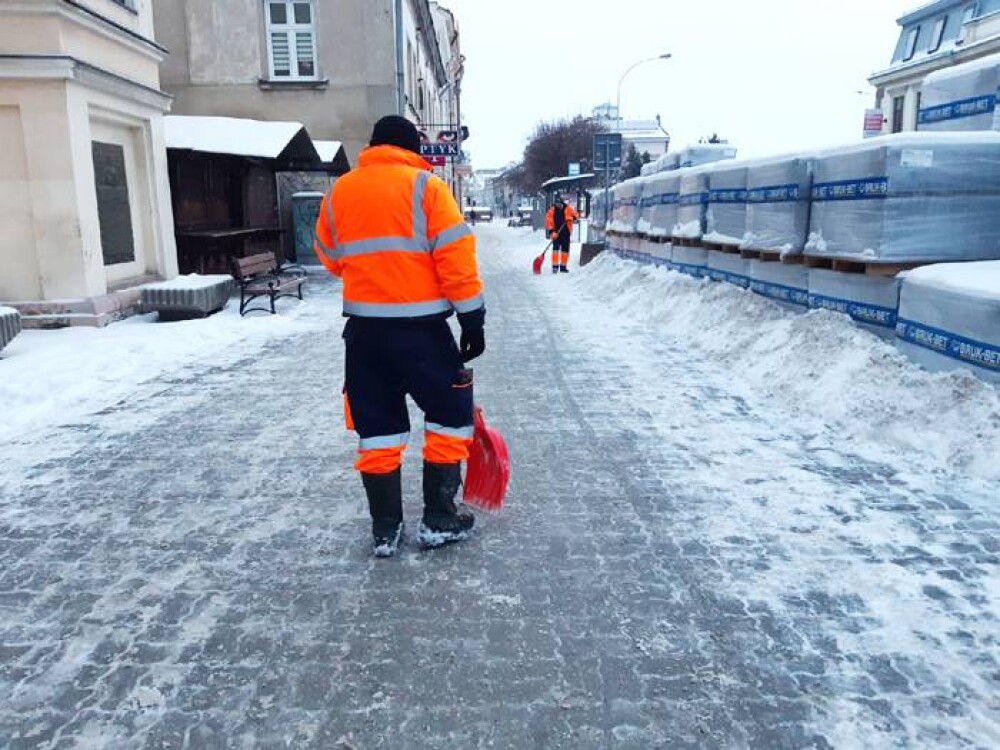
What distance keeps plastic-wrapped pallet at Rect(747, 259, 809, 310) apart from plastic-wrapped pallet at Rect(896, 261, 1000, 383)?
1736 mm

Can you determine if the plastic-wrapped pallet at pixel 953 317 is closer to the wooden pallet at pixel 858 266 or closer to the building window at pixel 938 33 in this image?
the wooden pallet at pixel 858 266

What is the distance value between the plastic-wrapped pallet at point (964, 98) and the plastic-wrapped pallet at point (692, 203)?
303 centimetres

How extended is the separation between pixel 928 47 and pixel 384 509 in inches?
1868

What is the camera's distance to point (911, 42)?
43.6m

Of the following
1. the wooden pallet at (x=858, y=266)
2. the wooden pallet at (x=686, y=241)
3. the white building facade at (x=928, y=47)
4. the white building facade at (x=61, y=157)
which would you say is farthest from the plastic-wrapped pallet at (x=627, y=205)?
the white building facade at (x=928, y=47)

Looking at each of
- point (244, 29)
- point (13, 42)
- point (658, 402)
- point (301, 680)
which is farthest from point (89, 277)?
point (244, 29)

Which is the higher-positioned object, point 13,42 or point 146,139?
point 13,42

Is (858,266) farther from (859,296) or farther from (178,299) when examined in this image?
(178,299)

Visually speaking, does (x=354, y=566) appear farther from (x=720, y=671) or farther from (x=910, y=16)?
(x=910, y=16)

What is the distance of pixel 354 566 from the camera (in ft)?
12.0

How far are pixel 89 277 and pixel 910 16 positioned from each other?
46877 millimetres

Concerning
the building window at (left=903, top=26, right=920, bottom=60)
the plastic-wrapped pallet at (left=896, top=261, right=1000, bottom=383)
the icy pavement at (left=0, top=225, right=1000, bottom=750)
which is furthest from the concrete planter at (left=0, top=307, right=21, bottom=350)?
the building window at (left=903, top=26, right=920, bottom=60)

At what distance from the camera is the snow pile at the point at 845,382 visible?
4762mm

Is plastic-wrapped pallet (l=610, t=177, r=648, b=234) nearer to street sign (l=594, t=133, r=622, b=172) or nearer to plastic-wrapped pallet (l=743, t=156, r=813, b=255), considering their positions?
street sign (l=594, t=133, r=622, b=172)
